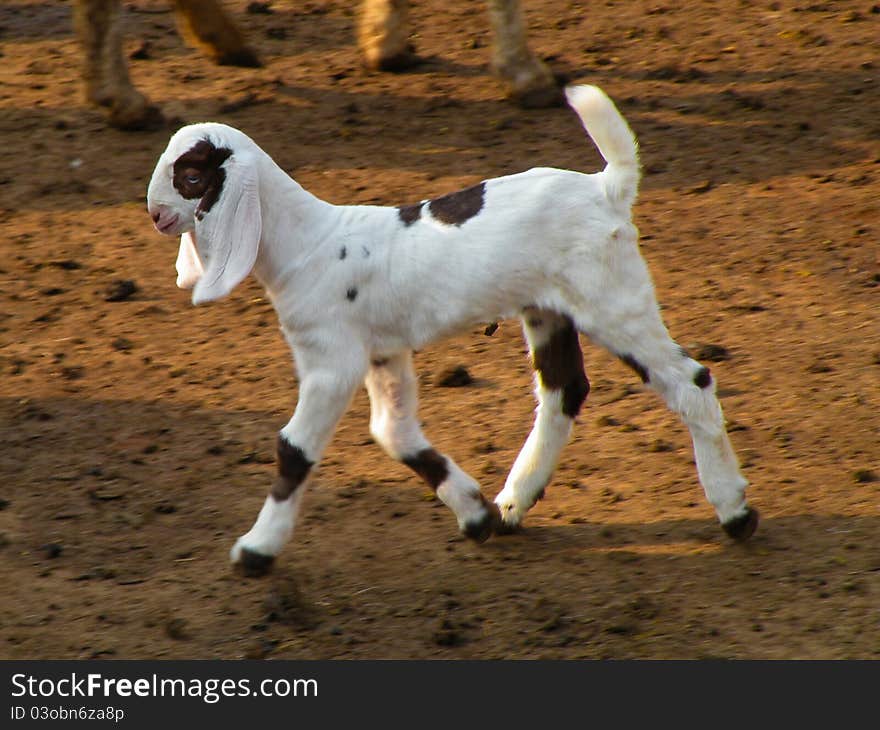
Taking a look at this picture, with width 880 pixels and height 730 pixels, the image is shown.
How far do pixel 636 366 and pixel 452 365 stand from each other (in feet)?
7.48

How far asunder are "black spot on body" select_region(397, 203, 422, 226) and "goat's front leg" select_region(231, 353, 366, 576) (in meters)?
0.56

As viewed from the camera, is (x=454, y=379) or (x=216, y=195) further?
(x=454, y=379)

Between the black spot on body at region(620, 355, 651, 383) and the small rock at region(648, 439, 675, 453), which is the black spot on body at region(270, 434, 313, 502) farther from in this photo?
the small rock at region(648, 439, 675, 453)

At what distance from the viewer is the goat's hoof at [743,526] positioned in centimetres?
553

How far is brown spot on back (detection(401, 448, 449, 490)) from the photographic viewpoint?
5656 mm

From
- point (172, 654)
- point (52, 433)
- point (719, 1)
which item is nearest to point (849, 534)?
point (172, 654)

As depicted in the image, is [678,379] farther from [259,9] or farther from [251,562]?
[259,9]

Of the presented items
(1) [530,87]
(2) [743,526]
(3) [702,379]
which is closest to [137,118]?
(1) [530,87]

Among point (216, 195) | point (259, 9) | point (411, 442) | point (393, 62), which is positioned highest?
point (216, 195)

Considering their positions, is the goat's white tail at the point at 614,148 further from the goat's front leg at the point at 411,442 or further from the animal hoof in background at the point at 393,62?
the animal hoof in background at the point at 393,62

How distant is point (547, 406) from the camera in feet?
19.0

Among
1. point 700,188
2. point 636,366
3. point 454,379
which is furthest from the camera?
point 700,188

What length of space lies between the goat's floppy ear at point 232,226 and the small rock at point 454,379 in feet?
7.15

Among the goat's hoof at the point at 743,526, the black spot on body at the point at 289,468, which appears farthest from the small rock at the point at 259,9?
the goat's hoof at the point at 743,526
